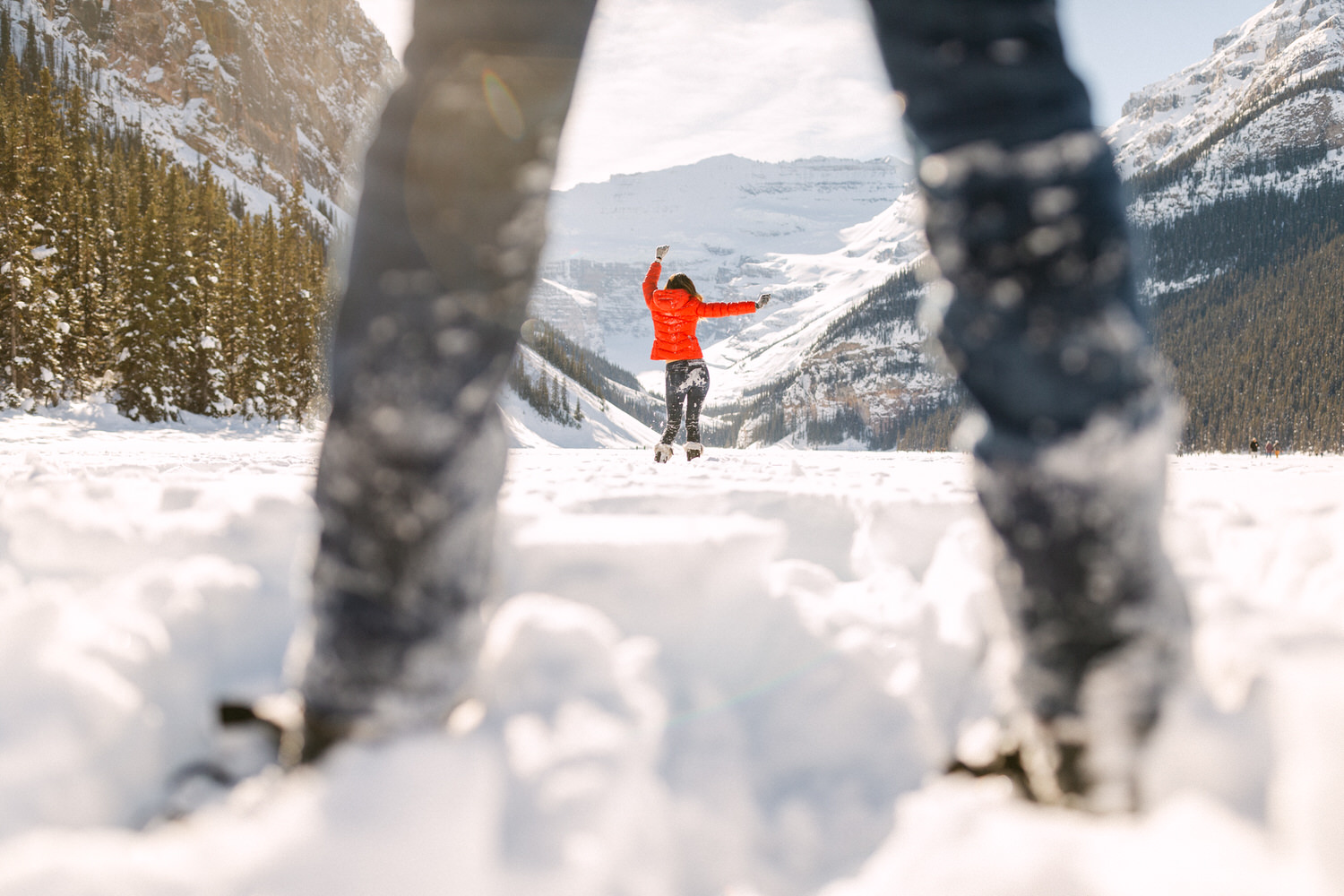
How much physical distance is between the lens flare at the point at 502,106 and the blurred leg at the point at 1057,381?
0.43 metres

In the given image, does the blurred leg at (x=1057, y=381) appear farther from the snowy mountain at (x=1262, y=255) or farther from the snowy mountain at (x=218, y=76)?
the snowy mountain at (x=218, y=76)

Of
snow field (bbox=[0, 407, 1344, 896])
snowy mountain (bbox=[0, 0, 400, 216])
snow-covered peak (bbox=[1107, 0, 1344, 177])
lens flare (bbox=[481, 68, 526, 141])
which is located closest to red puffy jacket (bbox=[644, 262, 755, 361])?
snow field (bbox=[0, 407, 1344, 896])

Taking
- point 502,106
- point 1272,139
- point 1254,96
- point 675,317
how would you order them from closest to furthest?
point 502,106 < point 675,317 < point 1272,139 < point 1254,96

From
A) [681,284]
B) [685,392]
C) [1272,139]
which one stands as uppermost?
[1272,139]

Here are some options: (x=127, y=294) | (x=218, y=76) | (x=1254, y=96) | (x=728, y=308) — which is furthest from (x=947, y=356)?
(x=1254, y=96)

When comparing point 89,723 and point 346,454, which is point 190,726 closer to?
point 89,723

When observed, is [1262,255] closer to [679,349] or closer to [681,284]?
[681,284]

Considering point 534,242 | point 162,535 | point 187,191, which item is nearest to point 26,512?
point 162,535

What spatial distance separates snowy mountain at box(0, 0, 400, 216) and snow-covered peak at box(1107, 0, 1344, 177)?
9410cm

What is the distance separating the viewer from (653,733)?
2.75ft

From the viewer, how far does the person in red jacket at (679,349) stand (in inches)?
286

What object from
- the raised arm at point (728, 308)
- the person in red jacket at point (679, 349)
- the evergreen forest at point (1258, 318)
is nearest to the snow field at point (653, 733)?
the raised arm at point (728, 308)

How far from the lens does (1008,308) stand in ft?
2.23

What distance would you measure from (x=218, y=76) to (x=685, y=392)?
3971 inches
